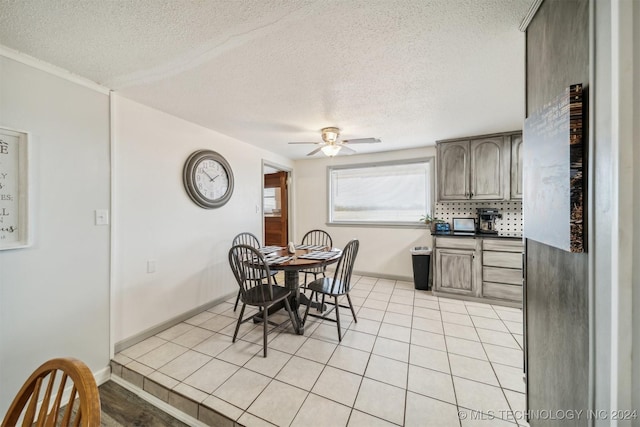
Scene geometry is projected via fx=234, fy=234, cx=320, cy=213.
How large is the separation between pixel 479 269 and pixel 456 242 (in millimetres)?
432

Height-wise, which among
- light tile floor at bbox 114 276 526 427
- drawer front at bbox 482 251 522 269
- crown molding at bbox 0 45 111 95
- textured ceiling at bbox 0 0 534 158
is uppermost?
textured ceiling at bbox 0 0 534 158

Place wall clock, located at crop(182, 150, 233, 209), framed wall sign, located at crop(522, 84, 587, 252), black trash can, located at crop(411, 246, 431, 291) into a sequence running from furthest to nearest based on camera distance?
1. black trash can, located at crop(411, 246, 431, 291)
2. wall clock, located at crop(182, 150, 233, 209)
3. framed wall sign, located at crop(522, 84, 587, 252)

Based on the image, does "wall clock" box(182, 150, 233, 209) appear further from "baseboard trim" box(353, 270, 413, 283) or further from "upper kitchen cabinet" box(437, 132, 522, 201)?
"upper kitchen cabinet" box(437, 132, 522, 201)

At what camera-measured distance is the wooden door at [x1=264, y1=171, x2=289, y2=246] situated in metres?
4.80

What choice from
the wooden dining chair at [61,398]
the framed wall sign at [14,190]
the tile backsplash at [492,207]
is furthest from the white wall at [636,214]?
the tile backsplash at [492,207]

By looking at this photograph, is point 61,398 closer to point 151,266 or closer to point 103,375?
point 103,375

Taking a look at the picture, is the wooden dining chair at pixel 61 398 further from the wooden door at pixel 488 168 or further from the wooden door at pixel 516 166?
the wooden door at pixel 516 166

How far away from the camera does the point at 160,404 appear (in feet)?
5.42

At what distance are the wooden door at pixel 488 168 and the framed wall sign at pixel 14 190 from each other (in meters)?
4.46

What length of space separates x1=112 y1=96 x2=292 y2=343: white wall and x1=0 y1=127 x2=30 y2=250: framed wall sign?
21.4 inches

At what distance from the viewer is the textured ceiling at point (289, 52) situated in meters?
1.22

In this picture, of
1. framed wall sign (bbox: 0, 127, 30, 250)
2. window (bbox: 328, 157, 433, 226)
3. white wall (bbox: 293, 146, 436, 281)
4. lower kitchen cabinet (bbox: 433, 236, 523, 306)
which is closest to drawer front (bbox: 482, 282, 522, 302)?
lower kitchen cabinet (bbox: 433, 236, 523, 306)

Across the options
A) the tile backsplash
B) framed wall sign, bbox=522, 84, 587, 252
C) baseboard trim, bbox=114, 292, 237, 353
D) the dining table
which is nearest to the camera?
framed wall sign, bbox=522, 84, 587, 252

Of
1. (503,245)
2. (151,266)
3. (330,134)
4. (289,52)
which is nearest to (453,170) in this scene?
(503,245)
